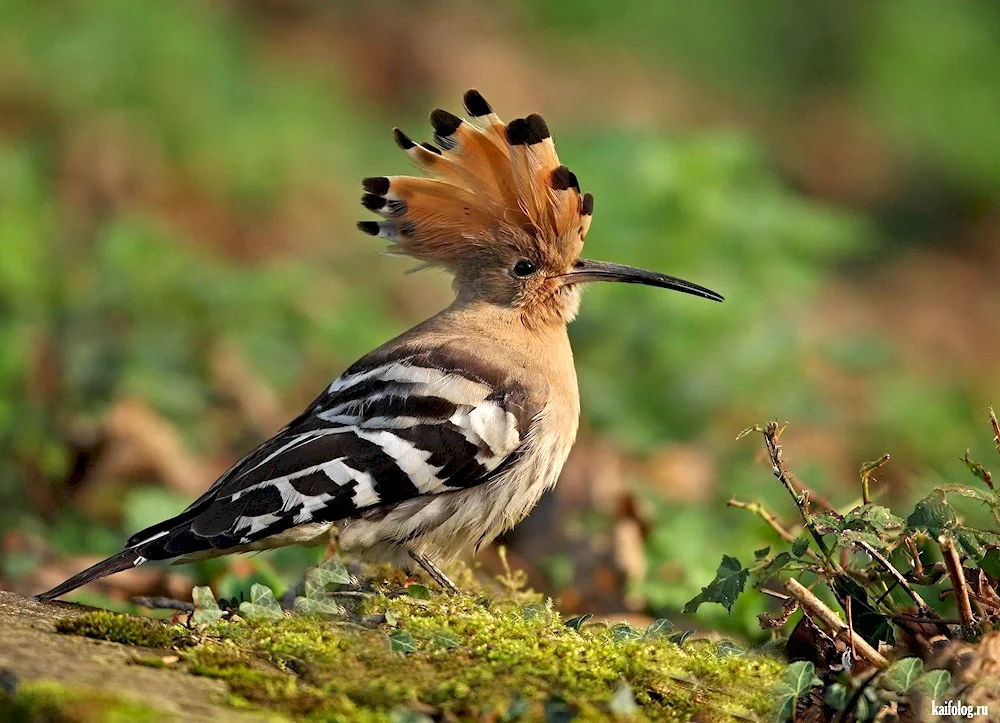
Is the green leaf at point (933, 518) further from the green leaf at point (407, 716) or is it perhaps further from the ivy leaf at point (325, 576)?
the ivy leaf at point (325, 576)

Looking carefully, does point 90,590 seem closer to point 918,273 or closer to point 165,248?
point 165,248

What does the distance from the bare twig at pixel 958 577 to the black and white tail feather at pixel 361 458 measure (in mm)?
1442

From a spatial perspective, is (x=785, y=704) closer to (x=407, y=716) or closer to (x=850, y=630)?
(x=850, y=630)

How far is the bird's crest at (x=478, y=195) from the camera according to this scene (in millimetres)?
3926

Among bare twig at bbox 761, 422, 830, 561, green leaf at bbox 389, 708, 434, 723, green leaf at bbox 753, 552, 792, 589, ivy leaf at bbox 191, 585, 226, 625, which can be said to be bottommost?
green leaf at bbox 389, 708, 434, 723

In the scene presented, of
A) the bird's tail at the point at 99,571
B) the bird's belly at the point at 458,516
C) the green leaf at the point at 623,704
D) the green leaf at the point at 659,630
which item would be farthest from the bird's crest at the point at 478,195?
the green leaf at the point at 623,704

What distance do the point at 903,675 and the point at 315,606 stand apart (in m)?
1.24

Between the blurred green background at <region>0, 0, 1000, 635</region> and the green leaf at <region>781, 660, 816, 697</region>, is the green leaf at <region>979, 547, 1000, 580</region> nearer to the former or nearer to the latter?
the green leaf at <region>781, 660, 816, 697</region>

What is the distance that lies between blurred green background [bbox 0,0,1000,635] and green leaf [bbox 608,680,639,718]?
1575 millimetres

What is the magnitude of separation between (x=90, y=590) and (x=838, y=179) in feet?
30.8

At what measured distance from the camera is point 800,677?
2.31 meters

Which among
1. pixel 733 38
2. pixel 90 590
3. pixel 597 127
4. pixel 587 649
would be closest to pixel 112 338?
pixel 90 590

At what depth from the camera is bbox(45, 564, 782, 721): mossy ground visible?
2.19 m

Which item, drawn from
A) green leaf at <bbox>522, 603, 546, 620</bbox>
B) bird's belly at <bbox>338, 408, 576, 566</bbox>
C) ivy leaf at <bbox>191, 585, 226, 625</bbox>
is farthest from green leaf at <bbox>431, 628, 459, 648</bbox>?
bird's belly at <bbox>338, 408, 576, 566</bbox>
